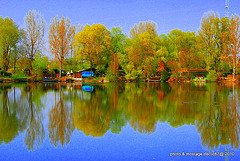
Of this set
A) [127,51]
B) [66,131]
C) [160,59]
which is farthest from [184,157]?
[127,51]

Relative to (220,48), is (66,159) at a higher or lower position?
lower

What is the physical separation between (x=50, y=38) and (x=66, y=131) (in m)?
56.4

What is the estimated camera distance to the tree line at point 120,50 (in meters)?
57.1

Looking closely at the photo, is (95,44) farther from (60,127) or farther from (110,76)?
(60,127)

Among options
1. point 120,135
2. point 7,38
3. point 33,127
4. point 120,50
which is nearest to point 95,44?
point 120,50

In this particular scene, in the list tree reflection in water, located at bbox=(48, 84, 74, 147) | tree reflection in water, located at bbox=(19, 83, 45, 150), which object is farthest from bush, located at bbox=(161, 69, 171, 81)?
tree reflection in water, located at bbox=(48, 84, 74, 147)

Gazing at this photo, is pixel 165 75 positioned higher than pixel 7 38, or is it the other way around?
pixel 7 38

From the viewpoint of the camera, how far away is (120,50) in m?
65.9

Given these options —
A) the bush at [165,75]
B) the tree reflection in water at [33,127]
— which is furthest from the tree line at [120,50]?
the tree reflection in water at [33,127]

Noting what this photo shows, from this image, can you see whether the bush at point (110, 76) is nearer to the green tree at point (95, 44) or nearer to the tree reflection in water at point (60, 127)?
the green tree at point (95, 44)

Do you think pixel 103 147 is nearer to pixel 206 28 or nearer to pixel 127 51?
pixel 127 51

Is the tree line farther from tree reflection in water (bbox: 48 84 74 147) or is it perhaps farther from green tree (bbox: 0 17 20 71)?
tree reflection in water (bbox: 48 84 74 147)

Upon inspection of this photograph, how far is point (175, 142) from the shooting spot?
775 centimetres

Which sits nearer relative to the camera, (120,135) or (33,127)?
(120,135)
